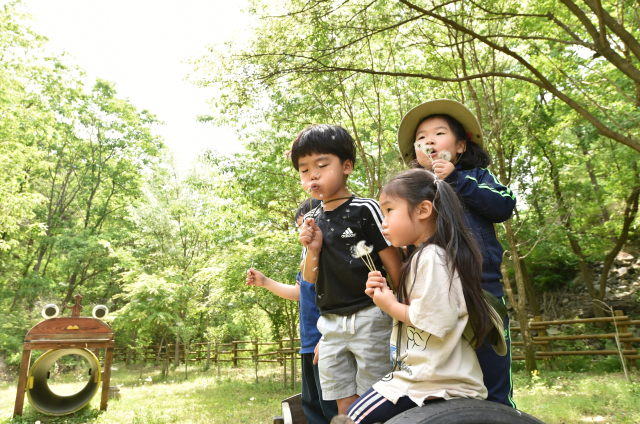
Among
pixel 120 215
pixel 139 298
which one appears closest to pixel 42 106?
pixel 120 215

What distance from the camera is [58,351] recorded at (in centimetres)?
794

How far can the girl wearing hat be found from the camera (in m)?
1.45

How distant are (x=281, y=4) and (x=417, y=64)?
4117mm

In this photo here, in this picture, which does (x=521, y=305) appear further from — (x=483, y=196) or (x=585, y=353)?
(x=483, y=196)

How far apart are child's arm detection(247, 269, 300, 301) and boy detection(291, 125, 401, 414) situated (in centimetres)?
33

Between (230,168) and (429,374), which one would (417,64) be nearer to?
(230,168)

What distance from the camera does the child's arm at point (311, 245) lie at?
1.82 metres

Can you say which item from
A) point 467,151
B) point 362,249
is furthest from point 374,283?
point 467,151

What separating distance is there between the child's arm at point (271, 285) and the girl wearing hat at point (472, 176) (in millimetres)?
913

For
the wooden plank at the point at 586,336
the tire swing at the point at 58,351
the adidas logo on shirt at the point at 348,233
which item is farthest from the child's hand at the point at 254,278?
the wooden plank at the point at 586,336

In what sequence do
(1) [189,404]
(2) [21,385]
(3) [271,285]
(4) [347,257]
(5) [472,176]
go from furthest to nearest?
(1) [189,404] < (2) [21,385] < (3) [271,285] < (4) [347,257] < (5) [472,176]

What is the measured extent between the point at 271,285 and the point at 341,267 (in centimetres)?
61

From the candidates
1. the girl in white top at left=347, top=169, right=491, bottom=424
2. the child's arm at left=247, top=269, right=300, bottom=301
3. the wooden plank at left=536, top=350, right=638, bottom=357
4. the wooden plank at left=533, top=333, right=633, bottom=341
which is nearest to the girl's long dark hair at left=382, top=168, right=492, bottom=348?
the girl in white top at left=347, top=169, right=491, bottom=424

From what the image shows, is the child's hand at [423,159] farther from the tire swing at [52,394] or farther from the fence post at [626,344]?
the fence post at [626,344]
